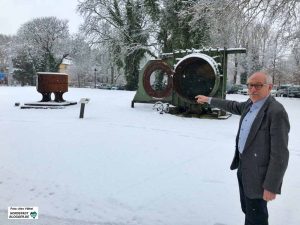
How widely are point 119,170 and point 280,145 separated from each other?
11.5 feet

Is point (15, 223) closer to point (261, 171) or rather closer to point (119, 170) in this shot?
point (119, 170)

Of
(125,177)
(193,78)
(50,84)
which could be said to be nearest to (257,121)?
(125,177)

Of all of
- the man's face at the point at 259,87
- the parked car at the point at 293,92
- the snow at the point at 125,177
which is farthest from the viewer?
the parked car at the point at 293,92

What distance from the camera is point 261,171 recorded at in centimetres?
322

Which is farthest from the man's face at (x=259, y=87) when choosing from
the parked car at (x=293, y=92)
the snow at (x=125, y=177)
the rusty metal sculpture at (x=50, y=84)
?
the parked car at (x=293, y=92)

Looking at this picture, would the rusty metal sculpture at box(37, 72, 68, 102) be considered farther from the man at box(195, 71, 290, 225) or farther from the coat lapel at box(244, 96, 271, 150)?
the coat lapel at box(244, 96, 271, 150)

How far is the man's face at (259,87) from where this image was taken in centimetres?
325

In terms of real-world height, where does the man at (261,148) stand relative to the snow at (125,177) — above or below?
above

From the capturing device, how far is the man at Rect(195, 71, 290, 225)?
3.09 m

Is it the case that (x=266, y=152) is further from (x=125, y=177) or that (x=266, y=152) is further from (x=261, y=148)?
(x=125, y=177)

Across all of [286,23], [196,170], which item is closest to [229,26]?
[286,23]

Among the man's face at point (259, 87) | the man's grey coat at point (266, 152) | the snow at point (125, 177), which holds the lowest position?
the snow at point (125, 177)

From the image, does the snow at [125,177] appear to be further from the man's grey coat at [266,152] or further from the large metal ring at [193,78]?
the large metal ring at [193,78]

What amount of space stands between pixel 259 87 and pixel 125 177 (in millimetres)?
3080
